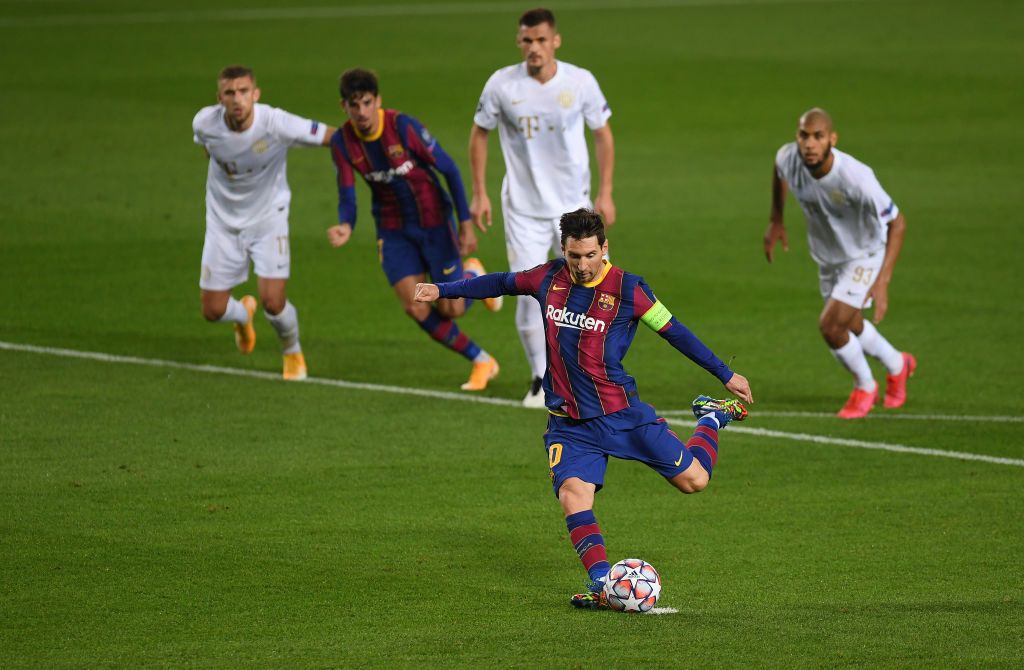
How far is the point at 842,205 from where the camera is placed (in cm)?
1080

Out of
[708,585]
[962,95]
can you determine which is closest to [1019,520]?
[708,585]

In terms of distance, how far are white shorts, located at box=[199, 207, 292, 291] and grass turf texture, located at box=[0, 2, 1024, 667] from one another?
2.43 ft

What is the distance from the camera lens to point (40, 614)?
7000 millimetres

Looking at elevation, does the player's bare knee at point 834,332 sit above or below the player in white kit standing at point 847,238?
below

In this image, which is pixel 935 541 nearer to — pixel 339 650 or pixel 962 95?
pixel 339 650

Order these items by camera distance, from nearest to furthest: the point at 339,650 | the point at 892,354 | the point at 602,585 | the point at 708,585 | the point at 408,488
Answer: the point at 339,650 < the point at 602,585 < the point at 708,585 < the point at 408,488 < the point at 892,354

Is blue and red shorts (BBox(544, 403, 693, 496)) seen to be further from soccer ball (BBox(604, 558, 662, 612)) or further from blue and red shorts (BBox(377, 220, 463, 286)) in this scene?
blue and red shorts (BBox(377, 220, 463, 286))

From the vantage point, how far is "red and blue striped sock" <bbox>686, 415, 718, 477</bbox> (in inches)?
309

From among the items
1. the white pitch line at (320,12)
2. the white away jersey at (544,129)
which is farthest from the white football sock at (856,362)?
the white pitch line at (320,12)

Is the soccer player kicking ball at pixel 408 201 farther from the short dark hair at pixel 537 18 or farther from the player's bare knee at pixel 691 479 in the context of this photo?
the player's bare knee at pixel 691 479

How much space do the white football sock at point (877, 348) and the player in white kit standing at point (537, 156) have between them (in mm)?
1852

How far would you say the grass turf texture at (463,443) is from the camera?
22.7 feet

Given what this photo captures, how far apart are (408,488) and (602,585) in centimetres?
235

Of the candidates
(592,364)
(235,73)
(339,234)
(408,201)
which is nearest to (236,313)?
(408,201)
